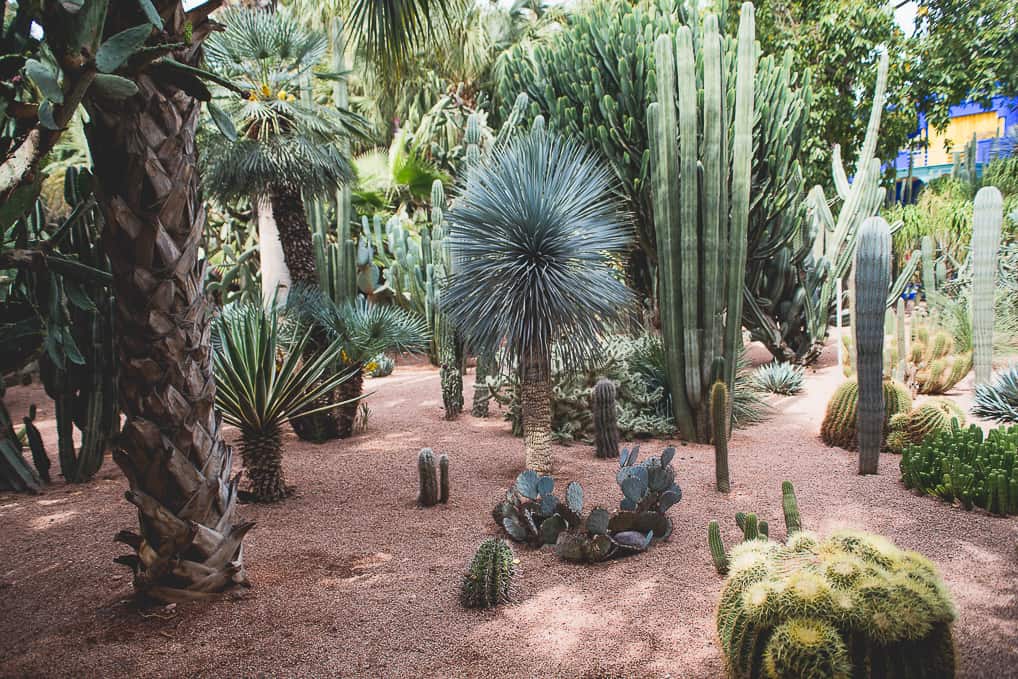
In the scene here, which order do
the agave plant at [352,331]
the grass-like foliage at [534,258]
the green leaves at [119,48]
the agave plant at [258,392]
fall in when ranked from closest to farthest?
the green leaves at [119,48]
the agave plant at [258,392]
the grass-like foliage at [534,258]
the agave plant at [352,331]

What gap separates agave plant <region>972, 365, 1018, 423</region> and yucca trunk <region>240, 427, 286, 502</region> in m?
6.58

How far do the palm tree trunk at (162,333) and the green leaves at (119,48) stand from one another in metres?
1.08

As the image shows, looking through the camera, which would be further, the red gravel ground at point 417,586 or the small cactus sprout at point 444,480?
the small cactus sprout at point 444,480

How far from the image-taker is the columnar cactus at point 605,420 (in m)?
5.83

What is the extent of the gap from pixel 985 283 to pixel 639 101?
4343 mm

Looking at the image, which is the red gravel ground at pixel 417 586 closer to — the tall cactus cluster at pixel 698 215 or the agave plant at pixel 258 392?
the agave plant at pixel 258 392

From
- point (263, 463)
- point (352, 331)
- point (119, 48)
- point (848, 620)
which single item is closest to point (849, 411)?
point (848, 620)

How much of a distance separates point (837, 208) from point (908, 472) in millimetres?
12579

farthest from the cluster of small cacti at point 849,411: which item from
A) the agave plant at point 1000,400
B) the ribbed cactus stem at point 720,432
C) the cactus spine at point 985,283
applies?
the cactus spine at point 985,283

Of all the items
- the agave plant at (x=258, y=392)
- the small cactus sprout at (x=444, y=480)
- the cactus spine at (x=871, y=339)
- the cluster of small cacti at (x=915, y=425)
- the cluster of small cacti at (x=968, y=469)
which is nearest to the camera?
the cluster of small cacti at (x=968, y=469)

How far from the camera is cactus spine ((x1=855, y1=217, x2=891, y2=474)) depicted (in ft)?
16.9

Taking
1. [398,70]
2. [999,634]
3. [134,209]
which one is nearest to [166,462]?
[134,209]

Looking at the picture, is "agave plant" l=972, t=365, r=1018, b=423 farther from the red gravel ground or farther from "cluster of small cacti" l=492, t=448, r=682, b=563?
"cluster of small cacti" l=492, t=448, r=682, b=563

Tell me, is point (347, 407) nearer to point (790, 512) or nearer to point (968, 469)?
point (790, 512)
